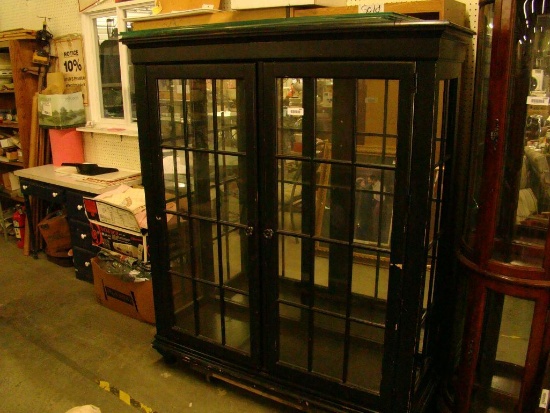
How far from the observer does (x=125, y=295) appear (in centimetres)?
312

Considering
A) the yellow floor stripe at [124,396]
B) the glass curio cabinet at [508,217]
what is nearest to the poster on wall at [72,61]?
the yellow floor stripe at [124,396]

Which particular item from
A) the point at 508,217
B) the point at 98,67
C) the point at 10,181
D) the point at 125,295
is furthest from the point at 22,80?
the point at 508,217

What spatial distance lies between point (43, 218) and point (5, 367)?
1.94 m

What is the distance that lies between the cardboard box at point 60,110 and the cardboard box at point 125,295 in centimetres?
141

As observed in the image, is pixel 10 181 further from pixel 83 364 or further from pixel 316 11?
pixel 316 11

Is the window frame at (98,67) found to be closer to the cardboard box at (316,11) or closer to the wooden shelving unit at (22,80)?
the wooden shelving unit at (22,80)

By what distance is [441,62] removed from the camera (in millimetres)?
1556

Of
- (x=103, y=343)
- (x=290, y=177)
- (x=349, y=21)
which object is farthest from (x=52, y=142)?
(x=349, y=21)

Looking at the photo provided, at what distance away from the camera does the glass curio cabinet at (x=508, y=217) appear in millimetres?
Result: 1617

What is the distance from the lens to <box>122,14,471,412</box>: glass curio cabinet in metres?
1.63

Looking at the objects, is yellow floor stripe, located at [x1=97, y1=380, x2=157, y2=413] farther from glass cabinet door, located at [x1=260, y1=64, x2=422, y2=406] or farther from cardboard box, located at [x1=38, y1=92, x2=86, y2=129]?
cardboard box, located at [x1=38, y1=92, x2=86, y2=129]

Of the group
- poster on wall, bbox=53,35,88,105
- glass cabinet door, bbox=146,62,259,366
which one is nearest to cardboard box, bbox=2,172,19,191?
poster on wall, bbox=53,35,88,105

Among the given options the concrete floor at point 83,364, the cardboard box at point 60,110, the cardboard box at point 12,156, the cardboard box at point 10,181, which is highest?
the cardboard box at point 60,110

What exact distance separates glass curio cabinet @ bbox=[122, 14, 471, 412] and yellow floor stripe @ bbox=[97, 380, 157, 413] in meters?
0.30
